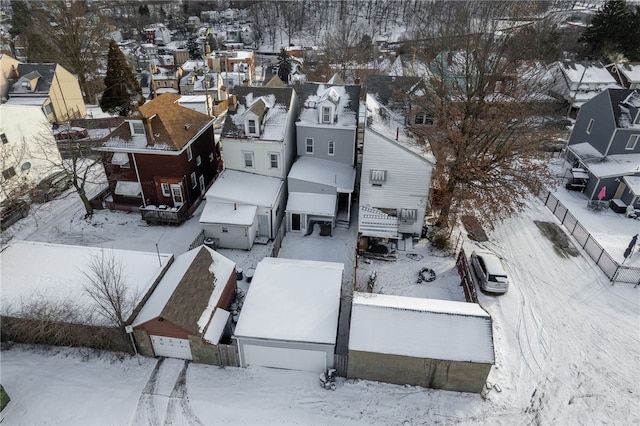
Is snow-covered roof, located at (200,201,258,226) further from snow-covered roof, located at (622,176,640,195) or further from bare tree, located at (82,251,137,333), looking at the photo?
snow-covered roof, located at (622,176,640,195)

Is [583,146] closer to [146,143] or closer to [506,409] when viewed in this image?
[506,409]

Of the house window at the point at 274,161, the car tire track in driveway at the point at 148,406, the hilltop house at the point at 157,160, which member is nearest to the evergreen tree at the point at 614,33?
the house window at the point at 274,161

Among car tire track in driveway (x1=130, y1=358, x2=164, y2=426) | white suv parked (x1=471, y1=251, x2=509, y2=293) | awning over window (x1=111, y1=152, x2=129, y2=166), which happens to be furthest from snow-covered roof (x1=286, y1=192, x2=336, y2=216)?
car tire track in driveway (x1=130, y1=358, x2=164, y2=426)

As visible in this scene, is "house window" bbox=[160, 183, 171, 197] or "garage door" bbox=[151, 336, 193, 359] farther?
"house window" bbox=[160, 183, 171, 197]

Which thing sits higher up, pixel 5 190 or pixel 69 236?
pixel 5 190

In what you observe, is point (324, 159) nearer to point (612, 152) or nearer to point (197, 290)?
point (197, 290)

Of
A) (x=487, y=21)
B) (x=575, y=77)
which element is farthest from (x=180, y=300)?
(x=575, y=77)
